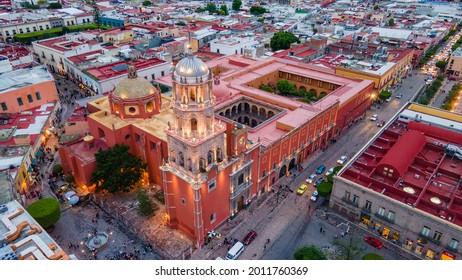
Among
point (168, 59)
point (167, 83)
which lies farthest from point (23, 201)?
point (168, 59)

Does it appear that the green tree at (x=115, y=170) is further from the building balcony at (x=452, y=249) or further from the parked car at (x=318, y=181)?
the building balcony at (x=452, y=249)

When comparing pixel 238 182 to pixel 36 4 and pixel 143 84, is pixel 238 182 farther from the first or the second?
pixel 36 4

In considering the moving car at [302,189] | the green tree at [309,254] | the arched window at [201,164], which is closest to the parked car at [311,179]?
the moving car at [302,189]

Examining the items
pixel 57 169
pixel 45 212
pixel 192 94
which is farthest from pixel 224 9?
pixel 45 212

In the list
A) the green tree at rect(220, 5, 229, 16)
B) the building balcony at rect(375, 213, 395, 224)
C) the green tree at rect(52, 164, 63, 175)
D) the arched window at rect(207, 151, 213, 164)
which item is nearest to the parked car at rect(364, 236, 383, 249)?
the building balcony at rect(375, 213, 395, 224)

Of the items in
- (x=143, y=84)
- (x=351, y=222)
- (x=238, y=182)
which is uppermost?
(x=143, y=84)
